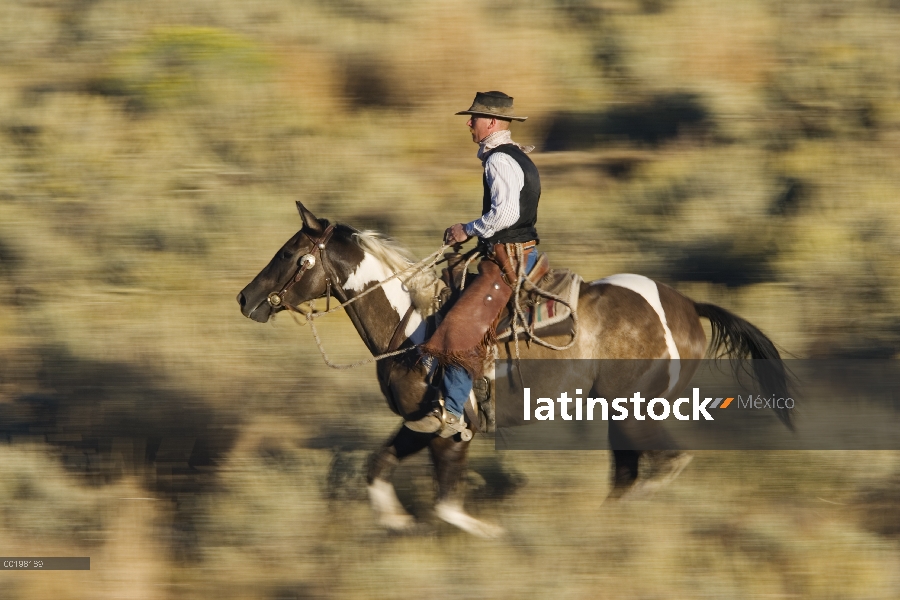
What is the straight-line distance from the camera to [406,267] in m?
6.29

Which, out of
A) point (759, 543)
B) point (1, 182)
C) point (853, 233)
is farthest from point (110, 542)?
point (853, 233)

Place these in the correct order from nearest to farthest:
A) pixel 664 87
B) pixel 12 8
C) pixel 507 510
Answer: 1. pixel 507 510
2. pixel 664 87
3. pixel 12 8

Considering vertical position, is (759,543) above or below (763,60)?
below

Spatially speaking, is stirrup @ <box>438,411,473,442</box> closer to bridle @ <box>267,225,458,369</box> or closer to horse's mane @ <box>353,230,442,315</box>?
bridle @ <box>267,225,458,369</box>

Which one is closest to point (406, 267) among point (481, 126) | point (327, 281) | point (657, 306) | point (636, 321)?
point (327, 281)

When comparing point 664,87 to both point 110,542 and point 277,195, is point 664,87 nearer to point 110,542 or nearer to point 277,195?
point 277,195

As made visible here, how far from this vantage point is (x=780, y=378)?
6.52 meters

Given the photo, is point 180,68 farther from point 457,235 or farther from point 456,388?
point 456,388

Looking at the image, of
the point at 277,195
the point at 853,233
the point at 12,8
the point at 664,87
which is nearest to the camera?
the point at 853,233

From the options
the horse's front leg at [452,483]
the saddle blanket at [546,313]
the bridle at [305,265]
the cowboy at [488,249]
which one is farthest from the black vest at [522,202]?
the horse's front leg at [452,483]

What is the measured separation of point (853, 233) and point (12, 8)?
33.8 ft

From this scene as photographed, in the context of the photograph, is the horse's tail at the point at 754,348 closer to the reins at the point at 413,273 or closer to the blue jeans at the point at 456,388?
the reins at the point at 413,273

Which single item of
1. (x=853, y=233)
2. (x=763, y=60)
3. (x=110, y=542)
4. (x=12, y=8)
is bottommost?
(x=110, y=542)

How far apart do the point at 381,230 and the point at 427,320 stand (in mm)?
4359
